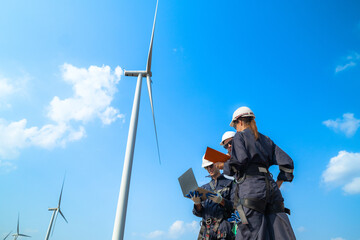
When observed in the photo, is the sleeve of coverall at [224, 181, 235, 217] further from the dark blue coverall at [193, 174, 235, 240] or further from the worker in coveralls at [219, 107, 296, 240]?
the worker in coveralls at [219, 107, 296, 240]

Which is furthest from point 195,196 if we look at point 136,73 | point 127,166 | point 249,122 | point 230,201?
point 136,73

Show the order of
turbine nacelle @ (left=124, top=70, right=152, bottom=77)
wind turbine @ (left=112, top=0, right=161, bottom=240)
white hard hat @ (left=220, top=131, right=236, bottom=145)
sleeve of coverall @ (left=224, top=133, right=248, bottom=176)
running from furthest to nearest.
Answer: turbine nacelle @ (left=124, top=70, right=152, bottom=77), wind turbine @ (left=112, top=0, right=161, bottom=240), white hard hat @ (left=220, top=131, right=236, bottom=145), sleeve of coverall @ (left=224, top=133, right=248, bottom=176)

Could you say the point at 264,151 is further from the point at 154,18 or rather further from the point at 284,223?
the point at 154,18

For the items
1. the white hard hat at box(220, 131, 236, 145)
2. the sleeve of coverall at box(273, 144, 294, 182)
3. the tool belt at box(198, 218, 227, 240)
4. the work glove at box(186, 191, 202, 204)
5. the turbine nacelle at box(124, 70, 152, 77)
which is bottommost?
the tool belt at box(198, 218, 227, 240)

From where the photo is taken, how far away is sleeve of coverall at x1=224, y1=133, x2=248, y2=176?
4320 millimetres

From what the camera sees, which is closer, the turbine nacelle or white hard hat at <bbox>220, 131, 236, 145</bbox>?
white hard hat at <bbox>220, 131, 236, 145</bbox>

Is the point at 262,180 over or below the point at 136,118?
below

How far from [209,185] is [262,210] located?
13.1ft

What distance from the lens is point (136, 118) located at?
13.5 m

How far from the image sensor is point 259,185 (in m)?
4.14

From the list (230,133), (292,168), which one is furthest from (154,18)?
(292,168)

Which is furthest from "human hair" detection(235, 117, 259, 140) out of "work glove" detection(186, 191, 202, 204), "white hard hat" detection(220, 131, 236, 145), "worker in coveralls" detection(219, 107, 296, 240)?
"work glove" detection(186, 191, 202, 204)

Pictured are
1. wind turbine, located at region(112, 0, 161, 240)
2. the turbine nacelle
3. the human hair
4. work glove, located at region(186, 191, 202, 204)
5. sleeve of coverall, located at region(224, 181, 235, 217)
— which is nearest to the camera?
the human hair

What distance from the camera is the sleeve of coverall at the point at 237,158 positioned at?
432 centimetres
